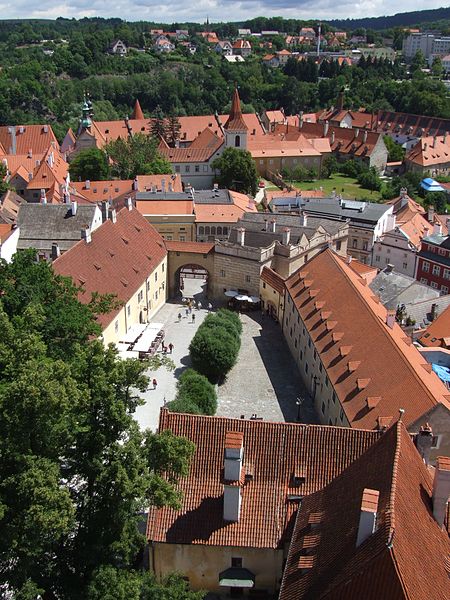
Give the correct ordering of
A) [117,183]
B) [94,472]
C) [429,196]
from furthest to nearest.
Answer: [429,196] < [117,183] < [94,472]

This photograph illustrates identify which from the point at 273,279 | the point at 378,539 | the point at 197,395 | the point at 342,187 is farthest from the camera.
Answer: the point at 342,187

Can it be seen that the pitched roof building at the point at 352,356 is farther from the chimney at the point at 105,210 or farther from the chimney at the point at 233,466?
the chimney at the point at 105,210

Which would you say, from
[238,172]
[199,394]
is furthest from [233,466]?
[238,172]

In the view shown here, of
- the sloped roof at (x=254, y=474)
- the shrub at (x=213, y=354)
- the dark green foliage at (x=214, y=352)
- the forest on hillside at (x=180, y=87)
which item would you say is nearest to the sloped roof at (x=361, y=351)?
the dark green foliage at (x=214, y=352)

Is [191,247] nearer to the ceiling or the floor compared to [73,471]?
nearer to the floor

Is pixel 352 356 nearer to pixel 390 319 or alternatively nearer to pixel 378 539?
pixel 390 319

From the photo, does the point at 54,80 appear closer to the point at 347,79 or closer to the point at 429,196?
the point at 347,79

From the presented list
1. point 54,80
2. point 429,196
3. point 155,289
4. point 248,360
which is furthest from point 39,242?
point 54,80
